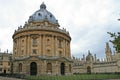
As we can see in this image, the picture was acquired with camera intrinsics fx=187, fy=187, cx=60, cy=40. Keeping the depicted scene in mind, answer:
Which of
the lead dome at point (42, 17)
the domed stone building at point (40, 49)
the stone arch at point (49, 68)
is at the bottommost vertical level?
the stone arch at point (49, 68)

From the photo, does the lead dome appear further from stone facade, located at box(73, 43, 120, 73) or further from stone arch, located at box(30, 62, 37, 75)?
stone facade, located at box(73, 43, 120, 73)

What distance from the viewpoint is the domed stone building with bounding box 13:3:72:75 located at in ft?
182

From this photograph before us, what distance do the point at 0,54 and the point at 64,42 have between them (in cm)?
4696

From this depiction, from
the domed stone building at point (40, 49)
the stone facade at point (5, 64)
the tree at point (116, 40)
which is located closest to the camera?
the tree at point (116, 40)

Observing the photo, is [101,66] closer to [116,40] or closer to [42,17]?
[42,17]

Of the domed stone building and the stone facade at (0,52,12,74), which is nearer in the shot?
the domed stone building

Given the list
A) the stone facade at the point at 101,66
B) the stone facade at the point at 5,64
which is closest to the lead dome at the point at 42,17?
the stone facade at the point at 101,66

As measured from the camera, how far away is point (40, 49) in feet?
188

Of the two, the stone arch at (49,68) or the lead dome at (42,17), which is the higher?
the lead dome at (42,17)

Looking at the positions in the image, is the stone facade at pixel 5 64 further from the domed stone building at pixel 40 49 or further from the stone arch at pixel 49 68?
the stone arch at pixel 49 68

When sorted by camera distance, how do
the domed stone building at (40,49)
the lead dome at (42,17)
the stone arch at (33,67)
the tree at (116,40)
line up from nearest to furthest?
the tree at (116,40) → the domed stone building at (40,49) → the stone arch at (33,67) → the lead dome at (42,17)

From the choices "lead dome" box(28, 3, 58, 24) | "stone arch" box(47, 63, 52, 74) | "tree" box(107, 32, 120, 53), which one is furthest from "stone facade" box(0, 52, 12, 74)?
"tree" box(107, 32, 120, 53)

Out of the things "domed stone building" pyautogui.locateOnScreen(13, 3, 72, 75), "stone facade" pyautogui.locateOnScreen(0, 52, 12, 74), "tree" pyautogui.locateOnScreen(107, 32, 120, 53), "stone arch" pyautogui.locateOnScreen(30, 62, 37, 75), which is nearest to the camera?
"tree" pyautogui.locateOnScreen(107, 32, 120, 53)

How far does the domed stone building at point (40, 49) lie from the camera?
2179 inches
